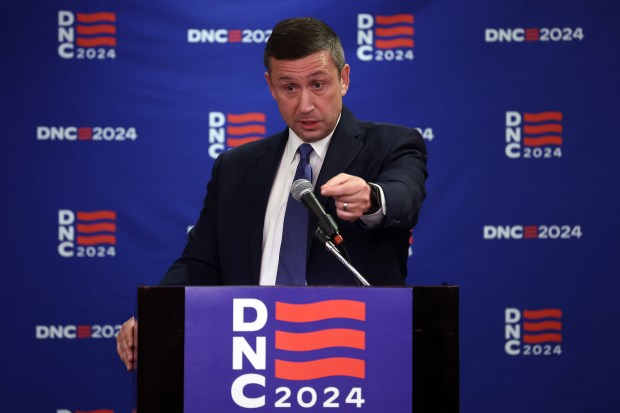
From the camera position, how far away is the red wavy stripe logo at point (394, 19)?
3.30m

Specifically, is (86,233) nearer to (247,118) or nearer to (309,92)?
(247,118)

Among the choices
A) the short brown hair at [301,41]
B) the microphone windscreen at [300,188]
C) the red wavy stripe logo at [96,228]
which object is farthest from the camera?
the red wavy stripe logo at [96,228]

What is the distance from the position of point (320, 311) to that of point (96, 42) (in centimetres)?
247

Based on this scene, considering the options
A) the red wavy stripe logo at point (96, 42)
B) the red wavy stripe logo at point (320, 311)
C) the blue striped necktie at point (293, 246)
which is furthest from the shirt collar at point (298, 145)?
the red wavy stripe logo at point (96, 42)

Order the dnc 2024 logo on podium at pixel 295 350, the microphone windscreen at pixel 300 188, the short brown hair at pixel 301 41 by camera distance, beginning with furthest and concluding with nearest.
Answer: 1. the short brown hair at pixel 301 41
2. the microphone windscreen at pixel 300 188
3. the dnc 2024 logo on podium at pixel 295 350

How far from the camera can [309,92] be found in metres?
1.74

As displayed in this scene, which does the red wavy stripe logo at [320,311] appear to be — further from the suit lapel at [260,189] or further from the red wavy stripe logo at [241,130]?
the red wavy stripe logo at [241,130]

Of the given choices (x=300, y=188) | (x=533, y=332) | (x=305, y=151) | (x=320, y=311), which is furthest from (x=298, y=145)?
(x=533, y=332)

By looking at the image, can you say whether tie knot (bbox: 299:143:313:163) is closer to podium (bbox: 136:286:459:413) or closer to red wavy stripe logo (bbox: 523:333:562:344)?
podium (bbox: 136:286:459:413)

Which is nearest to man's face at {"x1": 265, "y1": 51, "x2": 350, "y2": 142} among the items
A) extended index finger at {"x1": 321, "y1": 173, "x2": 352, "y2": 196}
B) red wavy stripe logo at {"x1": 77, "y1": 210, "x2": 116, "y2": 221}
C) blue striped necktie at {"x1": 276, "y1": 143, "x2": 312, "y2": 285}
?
blue striped necktie at {"x1": 276, "y1": 143, "x2": 312, "y2": 285}

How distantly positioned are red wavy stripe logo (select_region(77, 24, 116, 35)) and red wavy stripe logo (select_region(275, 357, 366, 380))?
8.12ft

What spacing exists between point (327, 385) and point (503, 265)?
2299 millimetres

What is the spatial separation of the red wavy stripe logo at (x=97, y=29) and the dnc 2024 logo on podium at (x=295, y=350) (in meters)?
2.39

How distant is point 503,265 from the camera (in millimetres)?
3312
